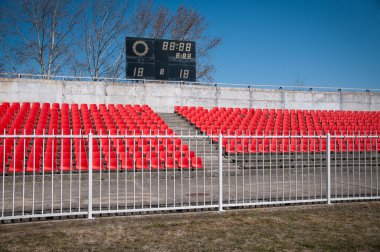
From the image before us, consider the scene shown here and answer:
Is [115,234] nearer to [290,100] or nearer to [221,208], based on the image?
[221,208]

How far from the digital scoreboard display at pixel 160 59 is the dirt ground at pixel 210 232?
13.0 meters

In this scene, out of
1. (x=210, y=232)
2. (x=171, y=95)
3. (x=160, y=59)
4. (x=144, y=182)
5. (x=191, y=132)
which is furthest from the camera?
(x=171, y=95)

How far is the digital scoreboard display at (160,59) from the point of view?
60.8ft

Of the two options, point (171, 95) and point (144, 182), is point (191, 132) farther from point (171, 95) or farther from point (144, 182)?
point (144, 182)

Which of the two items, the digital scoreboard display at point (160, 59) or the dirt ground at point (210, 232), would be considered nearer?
the dirt ground at point (210, 232)

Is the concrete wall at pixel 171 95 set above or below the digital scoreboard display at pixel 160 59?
below

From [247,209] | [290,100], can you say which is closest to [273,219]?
[247,209]

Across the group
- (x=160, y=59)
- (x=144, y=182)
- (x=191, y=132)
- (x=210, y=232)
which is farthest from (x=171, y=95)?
(x=210, y=232)

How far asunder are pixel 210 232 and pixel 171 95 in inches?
625

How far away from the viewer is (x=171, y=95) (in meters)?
21.0

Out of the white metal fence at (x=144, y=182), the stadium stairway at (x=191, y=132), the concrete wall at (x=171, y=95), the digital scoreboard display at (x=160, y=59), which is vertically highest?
the digital scoreboard display at (x=160, y=59)

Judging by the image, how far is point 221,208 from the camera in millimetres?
7152

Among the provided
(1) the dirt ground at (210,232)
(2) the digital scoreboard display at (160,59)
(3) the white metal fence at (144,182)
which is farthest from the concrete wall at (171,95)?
(1) the dirt ground at (210,232)

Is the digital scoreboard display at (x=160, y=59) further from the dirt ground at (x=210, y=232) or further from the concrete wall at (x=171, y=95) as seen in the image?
the dirt ground at (x=210, y=232)
